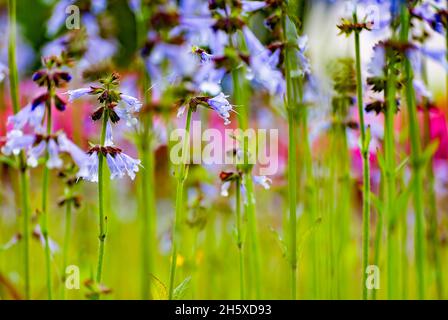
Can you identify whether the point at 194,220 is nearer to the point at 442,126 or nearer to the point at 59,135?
the point at 59,135

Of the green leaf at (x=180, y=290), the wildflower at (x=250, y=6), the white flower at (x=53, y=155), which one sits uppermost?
the wildflower at (x=250, y=6)

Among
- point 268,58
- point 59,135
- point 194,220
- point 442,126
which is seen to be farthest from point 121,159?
point 442,126

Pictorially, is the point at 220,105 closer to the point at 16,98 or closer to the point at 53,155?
the point at 53,155

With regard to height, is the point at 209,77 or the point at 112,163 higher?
the point at 209,77

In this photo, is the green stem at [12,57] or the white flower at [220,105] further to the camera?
the green stem at [12,57]

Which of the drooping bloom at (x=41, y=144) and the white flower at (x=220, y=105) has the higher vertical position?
the white flower at (x=220, y=105)

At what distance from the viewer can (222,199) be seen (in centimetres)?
138

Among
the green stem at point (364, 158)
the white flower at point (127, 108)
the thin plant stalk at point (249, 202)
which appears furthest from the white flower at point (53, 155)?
the green stem at point (364, 158)

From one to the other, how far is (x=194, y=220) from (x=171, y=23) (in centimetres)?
39

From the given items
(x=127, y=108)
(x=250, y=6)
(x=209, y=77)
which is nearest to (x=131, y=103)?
(x=127, y=108)

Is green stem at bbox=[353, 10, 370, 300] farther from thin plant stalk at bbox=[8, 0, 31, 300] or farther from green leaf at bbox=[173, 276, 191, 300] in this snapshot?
thin plant stalk at bbox=[8, 0, 31, 300]

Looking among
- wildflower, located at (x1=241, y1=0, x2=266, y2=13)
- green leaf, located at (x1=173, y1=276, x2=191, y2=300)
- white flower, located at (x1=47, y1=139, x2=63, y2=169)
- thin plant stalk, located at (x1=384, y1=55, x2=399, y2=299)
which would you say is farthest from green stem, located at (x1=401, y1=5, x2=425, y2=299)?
white flower, located at (x1=47, y1=139, x2=63, y2=169)

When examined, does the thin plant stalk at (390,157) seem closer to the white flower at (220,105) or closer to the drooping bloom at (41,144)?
the white flower at (220,105)

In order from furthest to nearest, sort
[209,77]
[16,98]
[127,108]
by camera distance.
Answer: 1. [16,98]
2. [209,77]
3. [127,108]
